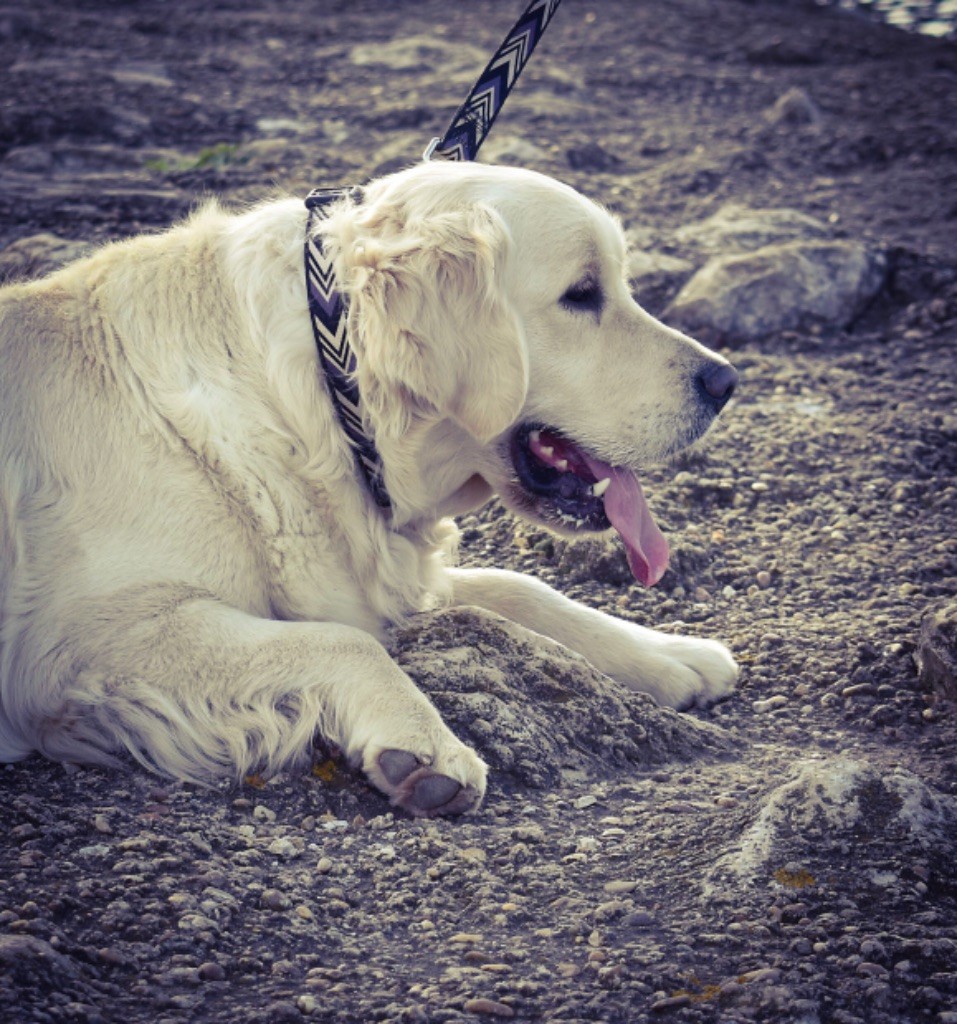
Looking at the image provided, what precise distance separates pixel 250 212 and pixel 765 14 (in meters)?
10.5

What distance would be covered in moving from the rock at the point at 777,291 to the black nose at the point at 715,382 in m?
2.38

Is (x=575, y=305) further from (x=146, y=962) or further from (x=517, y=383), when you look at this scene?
(x=146, y=962)

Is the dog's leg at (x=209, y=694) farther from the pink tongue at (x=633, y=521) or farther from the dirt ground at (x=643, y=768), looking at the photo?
the pink tongue at (x=633, y=521)

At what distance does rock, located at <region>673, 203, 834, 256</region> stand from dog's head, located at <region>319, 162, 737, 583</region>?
319 centimetres

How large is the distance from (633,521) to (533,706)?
2.04 ft

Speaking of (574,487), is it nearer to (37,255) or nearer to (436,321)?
(436,321)

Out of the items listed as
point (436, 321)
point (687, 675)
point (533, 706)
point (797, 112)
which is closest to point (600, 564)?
point (687, 675)

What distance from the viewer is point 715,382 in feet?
10.5

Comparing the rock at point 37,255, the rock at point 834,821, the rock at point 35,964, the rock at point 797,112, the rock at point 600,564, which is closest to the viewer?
the rock at point 35,964

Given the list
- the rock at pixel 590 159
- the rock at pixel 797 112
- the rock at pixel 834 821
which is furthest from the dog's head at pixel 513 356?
the rock at pixel 797 112

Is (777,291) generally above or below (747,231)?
below

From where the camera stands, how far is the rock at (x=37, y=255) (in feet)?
16.4

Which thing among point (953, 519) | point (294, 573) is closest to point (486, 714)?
point (294, 573)

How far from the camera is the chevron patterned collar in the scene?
114 inches
